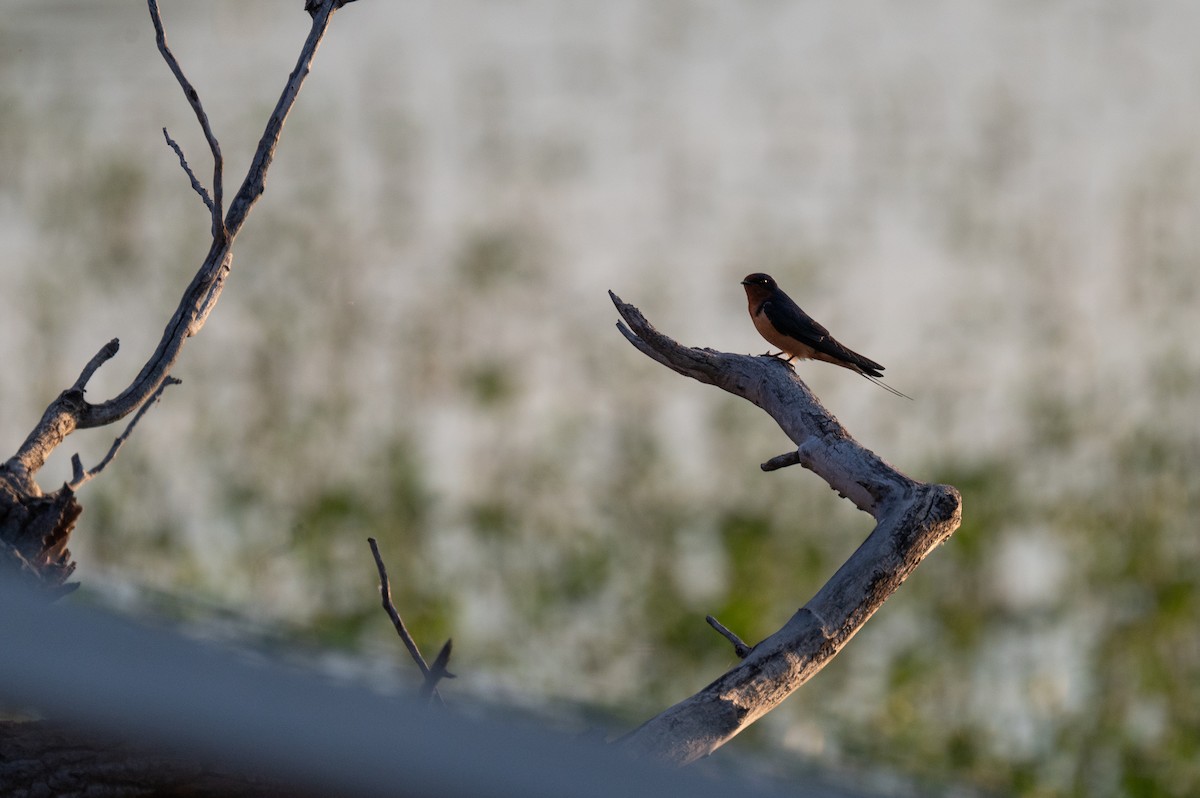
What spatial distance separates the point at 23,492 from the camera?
266 cm

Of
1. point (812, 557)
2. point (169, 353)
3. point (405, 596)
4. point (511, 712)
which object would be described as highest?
point (812, 557)

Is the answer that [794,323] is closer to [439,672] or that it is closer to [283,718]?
[439,672]

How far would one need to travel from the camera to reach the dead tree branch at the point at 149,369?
2613mm

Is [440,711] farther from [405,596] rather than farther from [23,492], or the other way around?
[405,596]

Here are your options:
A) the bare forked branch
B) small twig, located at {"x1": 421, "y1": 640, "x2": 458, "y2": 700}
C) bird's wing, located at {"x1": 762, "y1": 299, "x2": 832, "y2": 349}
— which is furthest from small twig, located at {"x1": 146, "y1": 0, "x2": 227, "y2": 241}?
bird's wing, located at {"x1": 762, "y1": 299, "x2": 832, "y2": 349}

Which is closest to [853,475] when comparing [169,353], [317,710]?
[169,353]

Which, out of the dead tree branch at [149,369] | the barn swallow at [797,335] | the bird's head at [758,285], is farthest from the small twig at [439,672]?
the bird's head at [758,285]

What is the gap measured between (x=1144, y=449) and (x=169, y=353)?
357 inches

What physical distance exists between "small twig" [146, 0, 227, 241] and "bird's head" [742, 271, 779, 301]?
2600 mm

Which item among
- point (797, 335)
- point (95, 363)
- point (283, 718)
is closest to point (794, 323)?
point (797, 335)

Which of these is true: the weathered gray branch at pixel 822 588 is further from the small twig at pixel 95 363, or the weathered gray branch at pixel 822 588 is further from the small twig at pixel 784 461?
the small twig at pixel 95 363

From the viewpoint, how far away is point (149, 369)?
9.55ft

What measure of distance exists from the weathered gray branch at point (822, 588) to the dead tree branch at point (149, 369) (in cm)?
116

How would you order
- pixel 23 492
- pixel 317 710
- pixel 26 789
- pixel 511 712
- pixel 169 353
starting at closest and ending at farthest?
pixel 317 710
pixel 511 712
pixel 26 789
pixel 23 492
pixel 169 353
